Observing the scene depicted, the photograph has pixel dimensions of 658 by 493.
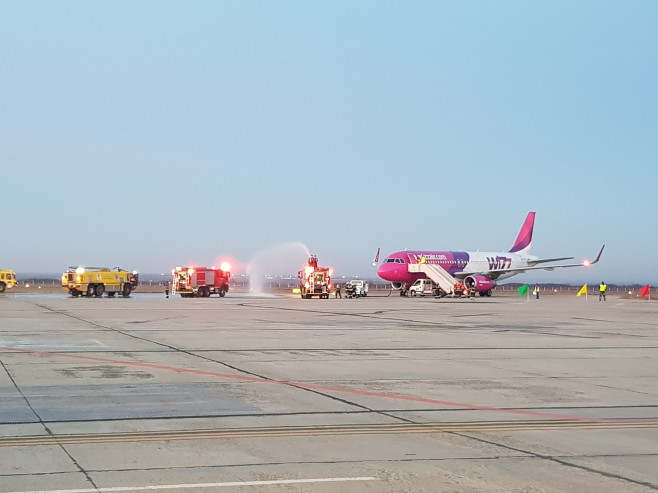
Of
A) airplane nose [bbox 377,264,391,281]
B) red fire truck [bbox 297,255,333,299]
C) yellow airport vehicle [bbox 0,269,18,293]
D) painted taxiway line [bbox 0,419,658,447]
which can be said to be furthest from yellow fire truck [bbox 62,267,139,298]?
painted taxiway line [bbox 0,419,658,447]

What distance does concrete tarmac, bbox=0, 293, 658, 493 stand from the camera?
8586 mm

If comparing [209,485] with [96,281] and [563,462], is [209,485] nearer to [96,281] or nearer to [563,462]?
[563,462]

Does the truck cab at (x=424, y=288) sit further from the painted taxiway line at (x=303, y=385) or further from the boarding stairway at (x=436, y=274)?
the painted taxiway line at (x=303, y=385)

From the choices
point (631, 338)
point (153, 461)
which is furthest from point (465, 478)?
point (631, 338)

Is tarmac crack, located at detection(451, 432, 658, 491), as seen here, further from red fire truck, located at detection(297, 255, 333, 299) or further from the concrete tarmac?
red fire truck, located at detection(297, 255, 333, 299)

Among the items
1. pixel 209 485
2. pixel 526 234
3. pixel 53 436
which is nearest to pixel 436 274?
pixel 526 234

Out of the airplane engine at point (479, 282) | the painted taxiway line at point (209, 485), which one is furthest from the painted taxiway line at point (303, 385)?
the airplane engine at point (479, 282)

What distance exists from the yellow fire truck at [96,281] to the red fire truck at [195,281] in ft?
13.1

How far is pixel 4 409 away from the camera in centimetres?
1245

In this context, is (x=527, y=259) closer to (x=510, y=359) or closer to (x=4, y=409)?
(x=510, y=359)

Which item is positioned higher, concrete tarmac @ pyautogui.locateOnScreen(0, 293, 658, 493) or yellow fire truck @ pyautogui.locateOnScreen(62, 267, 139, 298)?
yellow fire truck @ pyautogui.locateOnScreen(62, 267, 139, 298)

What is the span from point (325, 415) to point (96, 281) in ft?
204

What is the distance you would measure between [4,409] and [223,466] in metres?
4.92

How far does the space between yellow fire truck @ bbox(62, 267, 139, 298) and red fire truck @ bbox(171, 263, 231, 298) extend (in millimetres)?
3995
